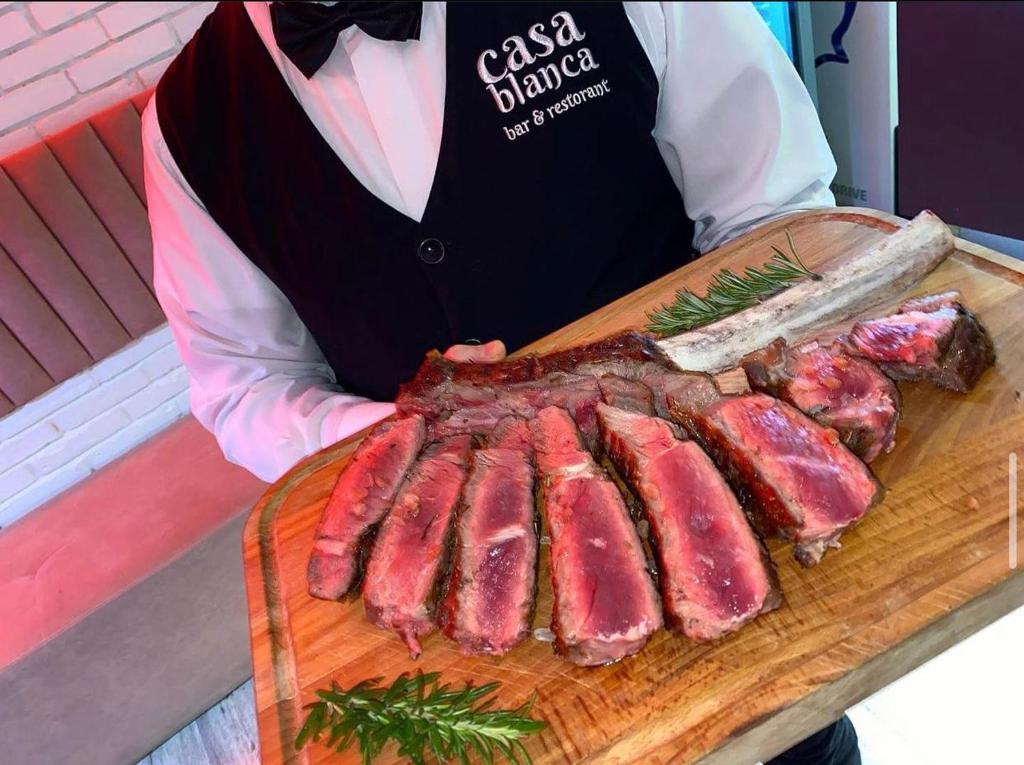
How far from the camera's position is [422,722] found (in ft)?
3.80

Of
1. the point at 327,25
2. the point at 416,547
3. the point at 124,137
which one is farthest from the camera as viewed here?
the point at 124,137

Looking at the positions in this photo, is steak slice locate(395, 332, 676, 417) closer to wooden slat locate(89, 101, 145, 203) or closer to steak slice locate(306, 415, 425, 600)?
steak slice locate(306, 415, 425, 600)

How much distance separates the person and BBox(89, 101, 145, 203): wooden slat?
58cm

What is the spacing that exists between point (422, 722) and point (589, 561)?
34cm

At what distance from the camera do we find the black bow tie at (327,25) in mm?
1054

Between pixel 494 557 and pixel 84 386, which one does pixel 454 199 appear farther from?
pixel 84 386

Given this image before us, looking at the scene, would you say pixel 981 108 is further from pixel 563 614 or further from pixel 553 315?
pixel 553 315

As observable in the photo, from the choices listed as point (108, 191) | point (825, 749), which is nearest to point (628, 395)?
point (825, 749)

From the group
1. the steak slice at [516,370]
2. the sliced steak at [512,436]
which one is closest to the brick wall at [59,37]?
the steak slice at [516,370]

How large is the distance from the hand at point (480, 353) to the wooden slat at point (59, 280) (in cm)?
138

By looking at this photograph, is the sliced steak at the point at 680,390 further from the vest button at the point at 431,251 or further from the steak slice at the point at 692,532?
the vest button at the point at 431,251

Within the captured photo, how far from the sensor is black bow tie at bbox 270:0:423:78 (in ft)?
3.46

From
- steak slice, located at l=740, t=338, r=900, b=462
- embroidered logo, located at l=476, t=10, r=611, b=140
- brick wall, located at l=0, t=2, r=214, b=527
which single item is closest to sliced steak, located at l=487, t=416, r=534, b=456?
steak slice, located at l=740, t=338, r=900, b=462

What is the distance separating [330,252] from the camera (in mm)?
1606
